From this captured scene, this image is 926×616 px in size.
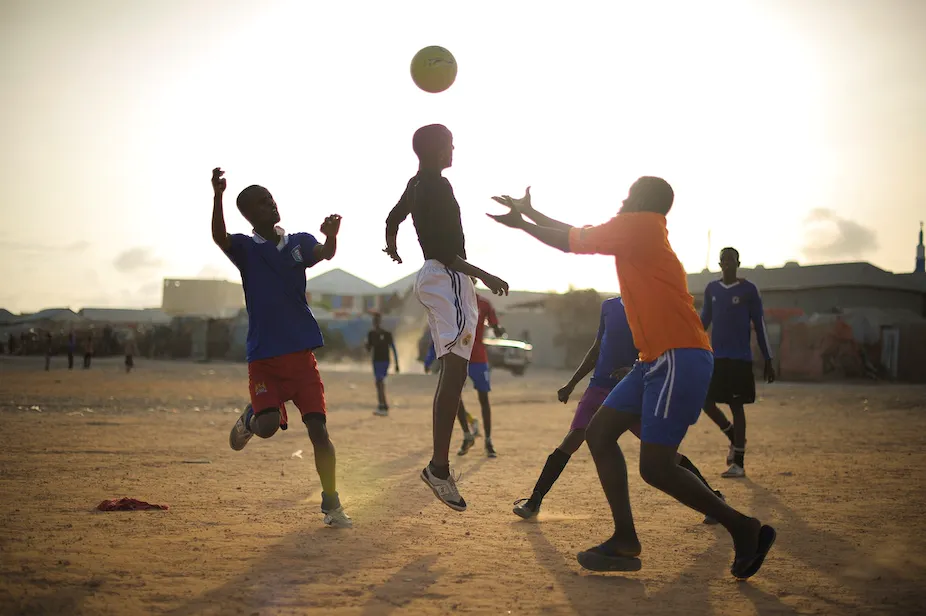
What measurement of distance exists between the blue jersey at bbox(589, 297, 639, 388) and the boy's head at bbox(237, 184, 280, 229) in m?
2.52

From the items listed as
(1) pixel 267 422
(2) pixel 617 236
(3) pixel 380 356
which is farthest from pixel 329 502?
(3) pixel 380 356

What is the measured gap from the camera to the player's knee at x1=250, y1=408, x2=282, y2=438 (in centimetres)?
568

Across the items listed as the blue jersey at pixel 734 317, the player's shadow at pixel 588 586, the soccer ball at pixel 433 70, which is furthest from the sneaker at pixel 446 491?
the blue jersey at pixel 734 317

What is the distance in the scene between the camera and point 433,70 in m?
6.39

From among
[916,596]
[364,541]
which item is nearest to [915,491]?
[916,596]

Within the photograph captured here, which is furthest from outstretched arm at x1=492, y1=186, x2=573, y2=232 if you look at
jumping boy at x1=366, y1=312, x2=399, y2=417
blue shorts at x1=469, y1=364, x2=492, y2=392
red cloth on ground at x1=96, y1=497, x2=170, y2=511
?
jumping boy at x1=366, y1=312, x2=399, y2=417

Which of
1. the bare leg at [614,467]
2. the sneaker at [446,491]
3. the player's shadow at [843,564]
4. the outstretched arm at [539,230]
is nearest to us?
the player's shadow at [843,564]

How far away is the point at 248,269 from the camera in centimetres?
568

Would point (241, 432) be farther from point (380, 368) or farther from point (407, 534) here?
point (380, 368)

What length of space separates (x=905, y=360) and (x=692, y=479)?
33.4m

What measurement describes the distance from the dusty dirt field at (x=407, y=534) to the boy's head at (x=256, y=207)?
2038mm

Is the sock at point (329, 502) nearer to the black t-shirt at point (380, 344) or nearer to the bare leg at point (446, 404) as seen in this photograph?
the bare leg at point (446, 404)

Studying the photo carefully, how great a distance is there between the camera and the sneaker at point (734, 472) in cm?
868

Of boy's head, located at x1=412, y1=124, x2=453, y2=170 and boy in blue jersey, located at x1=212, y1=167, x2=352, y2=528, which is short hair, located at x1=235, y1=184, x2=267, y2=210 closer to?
boy in blue jersey, located at x1=212, y1=167, x2=352, y2=528
